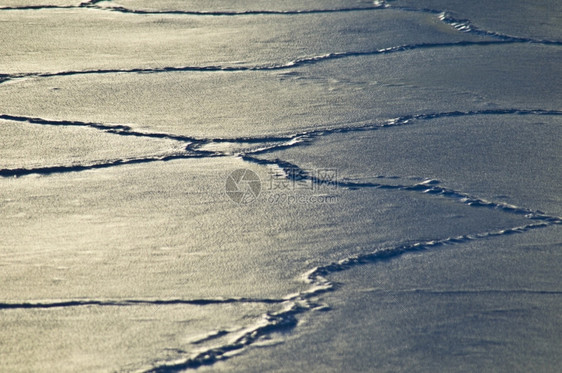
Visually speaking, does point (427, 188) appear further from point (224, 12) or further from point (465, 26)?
point (224, 12)

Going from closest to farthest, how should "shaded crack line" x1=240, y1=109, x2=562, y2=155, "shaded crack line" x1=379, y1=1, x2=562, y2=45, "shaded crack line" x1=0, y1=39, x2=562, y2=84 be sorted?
"shaded crack line" x1=240, y1=109, x2=562, y2=155
"shaded crack line" x1=0, y1=39, x2=562, y2=84
"shaded crack line" x1=379, y1=1, x2=562, y2=45

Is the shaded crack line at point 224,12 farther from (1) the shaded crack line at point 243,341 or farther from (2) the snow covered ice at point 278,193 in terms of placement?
(1) the shaded crack line at point 243,341

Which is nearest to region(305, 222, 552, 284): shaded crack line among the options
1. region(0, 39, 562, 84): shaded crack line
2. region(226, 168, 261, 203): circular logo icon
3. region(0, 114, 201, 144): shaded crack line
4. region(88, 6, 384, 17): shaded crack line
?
region(226, 168, 261, 203): circular logo icon

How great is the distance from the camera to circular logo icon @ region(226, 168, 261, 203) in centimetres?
129

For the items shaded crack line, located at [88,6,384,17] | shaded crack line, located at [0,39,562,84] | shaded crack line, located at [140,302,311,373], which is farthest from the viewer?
shaded crack line, located at [88,6,384,17]

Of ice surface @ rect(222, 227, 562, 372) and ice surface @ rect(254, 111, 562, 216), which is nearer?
ice surface @ rect(222, 227, 562, 372)

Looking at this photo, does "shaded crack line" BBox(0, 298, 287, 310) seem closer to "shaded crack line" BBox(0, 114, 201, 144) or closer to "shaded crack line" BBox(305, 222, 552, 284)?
"shaded crack line" BBox(305, 222, 552, 284)

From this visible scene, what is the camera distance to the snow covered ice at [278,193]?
0.93 m

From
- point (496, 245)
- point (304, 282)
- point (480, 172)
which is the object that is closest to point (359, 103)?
point (480, 172)

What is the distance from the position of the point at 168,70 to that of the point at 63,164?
539 millimetres

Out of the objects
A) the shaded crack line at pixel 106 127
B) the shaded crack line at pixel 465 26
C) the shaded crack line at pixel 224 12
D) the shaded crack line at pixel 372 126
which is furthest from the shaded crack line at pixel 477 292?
the shaded crack line at pixel 224 12

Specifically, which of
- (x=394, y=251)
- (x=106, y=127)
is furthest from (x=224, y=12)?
(x=394, y=251)

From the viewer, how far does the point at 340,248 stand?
3.70 feet

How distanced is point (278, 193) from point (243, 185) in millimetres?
69
